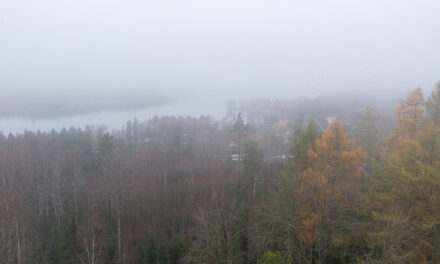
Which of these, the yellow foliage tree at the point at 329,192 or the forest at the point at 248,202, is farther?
the yellow foliage tree at the point at 329,192

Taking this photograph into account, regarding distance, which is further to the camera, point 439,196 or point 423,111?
point 423,111

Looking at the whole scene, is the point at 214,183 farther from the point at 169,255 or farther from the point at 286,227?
the point at 286,227

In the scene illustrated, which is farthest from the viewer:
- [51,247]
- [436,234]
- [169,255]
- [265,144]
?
[265,144]

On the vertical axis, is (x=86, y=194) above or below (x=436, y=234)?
below

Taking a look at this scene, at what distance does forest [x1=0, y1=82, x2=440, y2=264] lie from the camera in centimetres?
754

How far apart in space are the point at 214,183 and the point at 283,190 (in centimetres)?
1558

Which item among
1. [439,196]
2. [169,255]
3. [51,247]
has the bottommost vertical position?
[169,255]

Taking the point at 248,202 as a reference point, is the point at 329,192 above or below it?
above

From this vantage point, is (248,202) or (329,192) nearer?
(329,192)

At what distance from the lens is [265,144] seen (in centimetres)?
3641

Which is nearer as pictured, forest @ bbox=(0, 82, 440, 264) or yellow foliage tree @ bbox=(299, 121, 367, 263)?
forest @ bbox=(0, 82, 440, 264)

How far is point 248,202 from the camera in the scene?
59.0 ft

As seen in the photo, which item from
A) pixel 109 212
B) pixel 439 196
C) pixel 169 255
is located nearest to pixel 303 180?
pixel 439 196

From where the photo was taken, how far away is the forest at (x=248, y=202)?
297 inches
